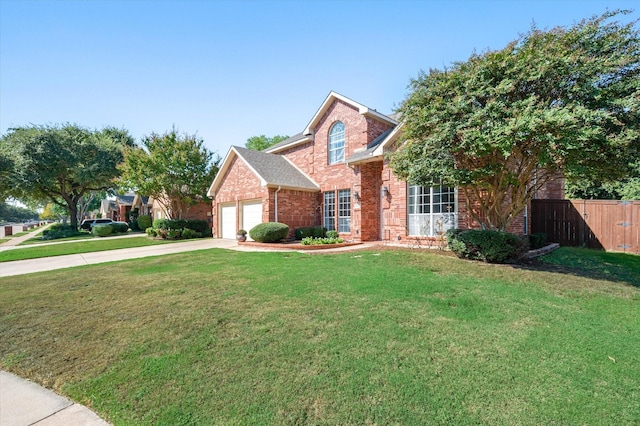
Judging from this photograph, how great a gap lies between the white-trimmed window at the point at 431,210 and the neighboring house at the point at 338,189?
0.12 feet

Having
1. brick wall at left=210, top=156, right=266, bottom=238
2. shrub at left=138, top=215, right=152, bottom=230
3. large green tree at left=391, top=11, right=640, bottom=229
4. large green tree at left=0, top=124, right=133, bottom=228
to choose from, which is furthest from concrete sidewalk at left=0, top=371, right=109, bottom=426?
shrub at left=138, top=215, right=152, bottom=230

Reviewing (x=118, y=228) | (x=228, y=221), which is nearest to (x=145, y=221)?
(x=118, y=228)

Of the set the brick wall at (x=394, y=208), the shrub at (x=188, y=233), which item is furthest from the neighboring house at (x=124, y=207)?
the brick wall at (x=394, y=208)

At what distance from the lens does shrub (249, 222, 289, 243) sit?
14.2 metres

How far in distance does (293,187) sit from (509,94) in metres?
10.7

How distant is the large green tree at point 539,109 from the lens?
6543 millimetres

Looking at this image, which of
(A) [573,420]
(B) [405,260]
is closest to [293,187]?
(B) [405,260]

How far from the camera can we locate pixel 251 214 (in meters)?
17.2

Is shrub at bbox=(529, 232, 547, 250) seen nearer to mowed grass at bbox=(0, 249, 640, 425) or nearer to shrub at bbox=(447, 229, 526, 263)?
shrub at bbox=(447, 229, 526, 263)

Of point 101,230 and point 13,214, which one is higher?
point 13,214

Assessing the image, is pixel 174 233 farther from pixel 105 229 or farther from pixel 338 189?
pixel 338 189

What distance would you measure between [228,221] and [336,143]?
8645mm

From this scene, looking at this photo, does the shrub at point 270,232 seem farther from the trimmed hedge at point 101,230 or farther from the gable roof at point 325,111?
the trimmed hedge at point 101,230

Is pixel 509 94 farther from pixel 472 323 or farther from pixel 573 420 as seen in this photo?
pixel 573 420
